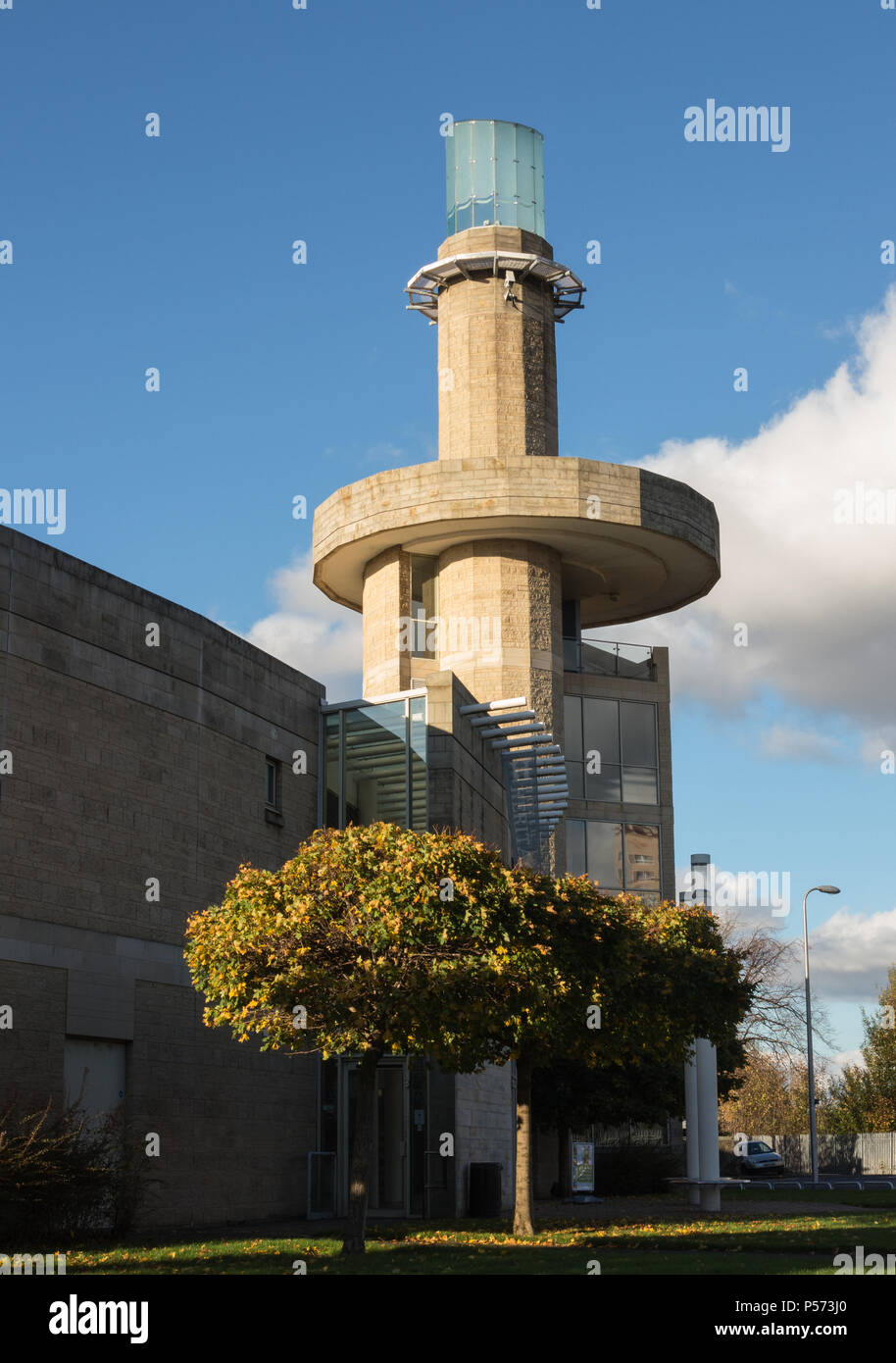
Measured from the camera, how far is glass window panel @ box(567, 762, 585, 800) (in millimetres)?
54344

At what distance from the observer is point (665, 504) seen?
157ft

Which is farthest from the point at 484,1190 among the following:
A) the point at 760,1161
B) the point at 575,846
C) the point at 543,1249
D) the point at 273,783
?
the point at 760,1161

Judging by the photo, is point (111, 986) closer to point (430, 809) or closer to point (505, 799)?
point (430, 809)

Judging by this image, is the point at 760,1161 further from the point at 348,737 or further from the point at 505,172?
the point at 505,172

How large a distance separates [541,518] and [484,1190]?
2200cm

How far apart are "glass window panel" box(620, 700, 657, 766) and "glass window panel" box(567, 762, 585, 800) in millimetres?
1991

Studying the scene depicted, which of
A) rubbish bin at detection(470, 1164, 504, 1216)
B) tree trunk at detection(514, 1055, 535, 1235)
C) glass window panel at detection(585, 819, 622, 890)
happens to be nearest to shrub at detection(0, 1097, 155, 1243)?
tree trunk at detection(514, 1055, 535, 1235)

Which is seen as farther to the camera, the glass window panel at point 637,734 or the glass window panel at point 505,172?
the glass window panel at point 637,734

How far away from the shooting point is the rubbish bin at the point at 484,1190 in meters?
30.0

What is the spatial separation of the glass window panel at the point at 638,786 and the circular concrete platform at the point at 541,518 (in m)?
7.20

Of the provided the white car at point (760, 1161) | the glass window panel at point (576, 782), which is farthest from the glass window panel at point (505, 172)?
the white car at point (760, 1161)

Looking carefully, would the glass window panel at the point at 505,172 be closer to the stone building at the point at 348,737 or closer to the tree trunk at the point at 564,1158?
the stone building at the point at 348,737
